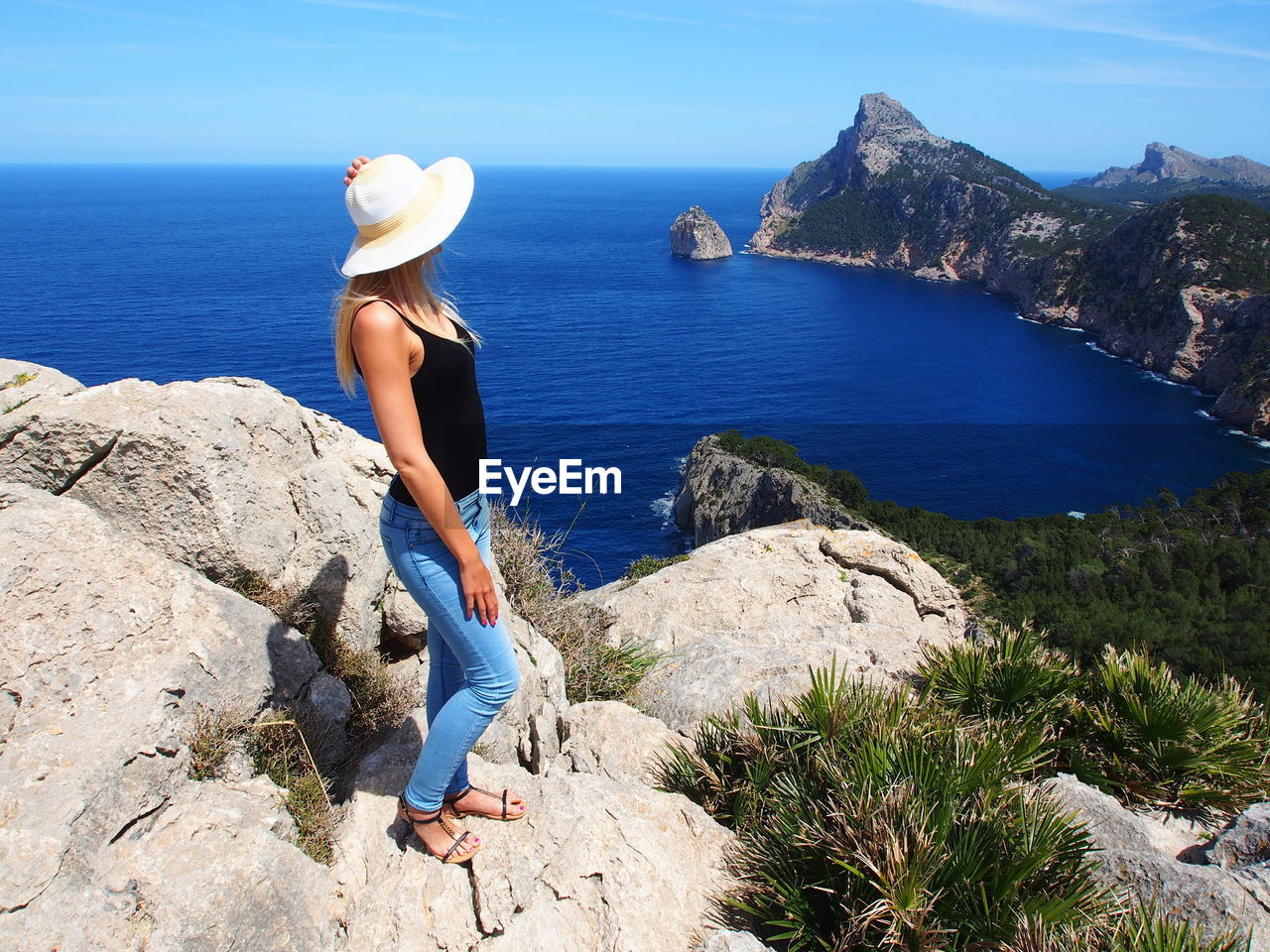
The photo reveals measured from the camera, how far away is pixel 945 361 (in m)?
83.3

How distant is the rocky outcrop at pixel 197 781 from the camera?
3023 mm

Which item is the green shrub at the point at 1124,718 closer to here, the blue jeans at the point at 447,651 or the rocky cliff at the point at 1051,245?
the blue jeans at the point at 447,651

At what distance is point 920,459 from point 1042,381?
27986 millimetres

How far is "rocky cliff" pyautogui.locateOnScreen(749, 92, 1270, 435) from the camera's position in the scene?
3081 inches

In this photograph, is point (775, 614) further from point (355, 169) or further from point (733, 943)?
point (355, 169)

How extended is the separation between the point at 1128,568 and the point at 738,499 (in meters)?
19.1

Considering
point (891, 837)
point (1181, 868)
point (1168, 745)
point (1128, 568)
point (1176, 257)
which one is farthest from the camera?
point (1176, 257)

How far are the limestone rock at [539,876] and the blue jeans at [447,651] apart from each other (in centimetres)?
35

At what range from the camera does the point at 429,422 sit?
3.18 metres

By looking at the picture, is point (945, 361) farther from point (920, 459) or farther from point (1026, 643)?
point (1026, 643)

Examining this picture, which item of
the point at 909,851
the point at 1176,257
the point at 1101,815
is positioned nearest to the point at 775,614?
the point at 1101,815

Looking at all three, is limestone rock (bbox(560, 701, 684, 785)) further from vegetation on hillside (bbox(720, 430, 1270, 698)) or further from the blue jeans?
vegetation on hillside (bbox(720, 430, 1270, 698))

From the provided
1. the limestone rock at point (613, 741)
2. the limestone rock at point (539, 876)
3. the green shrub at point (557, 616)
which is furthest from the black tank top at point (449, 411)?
the green shrub at point (557, 616)

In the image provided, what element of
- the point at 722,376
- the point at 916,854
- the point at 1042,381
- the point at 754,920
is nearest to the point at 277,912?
the point at 754,920
